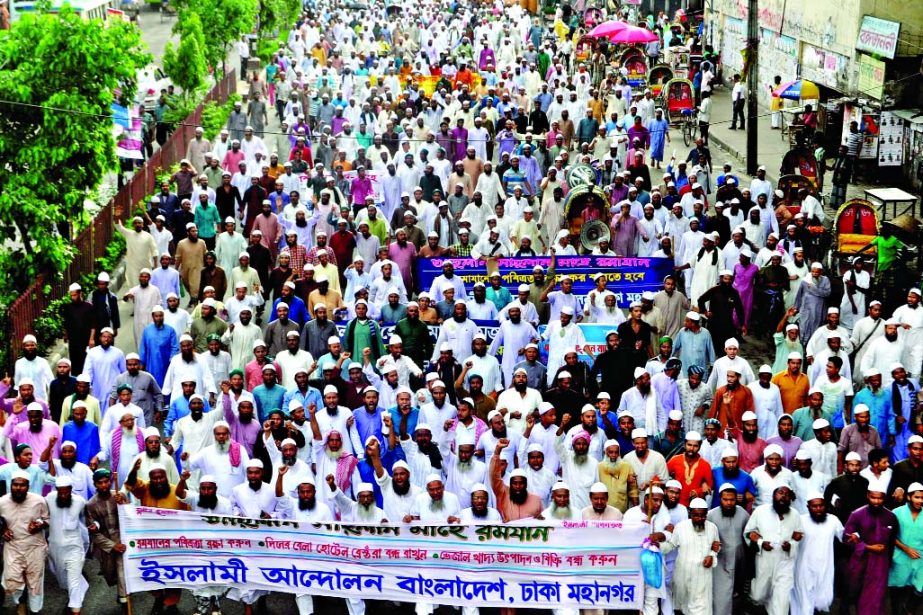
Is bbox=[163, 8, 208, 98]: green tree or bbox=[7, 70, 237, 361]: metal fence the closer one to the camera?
bbox=[7, 70, 237, 361]: metal fence

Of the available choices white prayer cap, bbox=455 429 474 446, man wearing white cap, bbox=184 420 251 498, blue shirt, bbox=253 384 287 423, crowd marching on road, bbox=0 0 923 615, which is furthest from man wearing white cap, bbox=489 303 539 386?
man wearing white cap, bbox=184 420 251 498

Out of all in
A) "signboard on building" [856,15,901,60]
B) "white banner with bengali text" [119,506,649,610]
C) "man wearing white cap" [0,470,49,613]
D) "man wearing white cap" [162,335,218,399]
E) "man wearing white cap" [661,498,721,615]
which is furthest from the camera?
"signboard on building" [856,15,901,60]

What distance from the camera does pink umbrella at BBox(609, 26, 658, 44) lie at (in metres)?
31.7

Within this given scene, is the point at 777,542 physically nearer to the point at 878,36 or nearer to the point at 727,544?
the point at 727,544

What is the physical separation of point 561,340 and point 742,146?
15687mm

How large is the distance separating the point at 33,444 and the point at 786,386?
6105 mm

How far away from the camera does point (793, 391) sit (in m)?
12.5

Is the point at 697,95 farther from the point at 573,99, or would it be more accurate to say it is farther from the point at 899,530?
the point at 899,530

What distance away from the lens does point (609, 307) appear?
14.4m

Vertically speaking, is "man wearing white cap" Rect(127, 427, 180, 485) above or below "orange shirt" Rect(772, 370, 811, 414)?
below

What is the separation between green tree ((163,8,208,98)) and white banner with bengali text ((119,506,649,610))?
20.4 metres

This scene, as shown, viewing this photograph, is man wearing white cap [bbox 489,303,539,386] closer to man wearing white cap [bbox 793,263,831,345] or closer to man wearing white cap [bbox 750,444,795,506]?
man wearing white cap [bbox 793,263,831,345]

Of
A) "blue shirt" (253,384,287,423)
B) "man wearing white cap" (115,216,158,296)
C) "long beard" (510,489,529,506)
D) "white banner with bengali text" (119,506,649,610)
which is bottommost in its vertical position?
"white banner with bengali text" (119,506,649,610)

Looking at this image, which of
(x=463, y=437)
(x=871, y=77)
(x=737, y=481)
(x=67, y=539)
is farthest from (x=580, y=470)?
(x=871, y=77)
